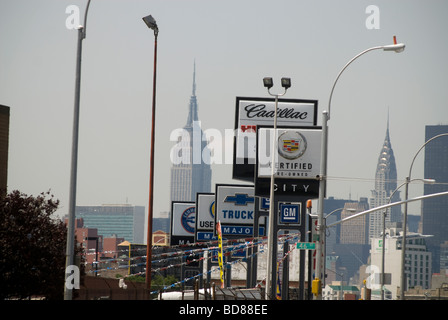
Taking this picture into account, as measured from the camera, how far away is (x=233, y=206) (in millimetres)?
73812

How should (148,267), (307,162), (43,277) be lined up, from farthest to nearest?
(307,162), (148,267), (43,277)

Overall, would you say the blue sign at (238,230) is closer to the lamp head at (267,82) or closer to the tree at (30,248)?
the lamp head at (267,82)

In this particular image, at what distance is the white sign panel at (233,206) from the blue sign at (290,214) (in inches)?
553

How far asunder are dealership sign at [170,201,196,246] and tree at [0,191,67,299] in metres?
56.9

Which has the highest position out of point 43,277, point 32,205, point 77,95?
point 77,95

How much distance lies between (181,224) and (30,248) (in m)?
59.5

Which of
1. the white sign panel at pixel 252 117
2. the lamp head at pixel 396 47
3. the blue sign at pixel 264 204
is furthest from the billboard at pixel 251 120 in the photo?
the lamp head at pixel 396 47

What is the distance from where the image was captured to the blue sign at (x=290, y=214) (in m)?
58.5
